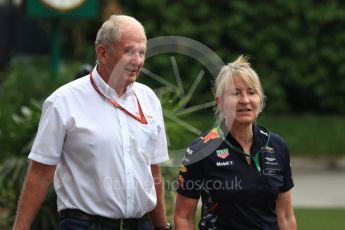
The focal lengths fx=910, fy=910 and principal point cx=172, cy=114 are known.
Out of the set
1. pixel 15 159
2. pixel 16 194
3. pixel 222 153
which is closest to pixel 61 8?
pixel 15 159

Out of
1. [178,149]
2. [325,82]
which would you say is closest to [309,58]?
[325,82]

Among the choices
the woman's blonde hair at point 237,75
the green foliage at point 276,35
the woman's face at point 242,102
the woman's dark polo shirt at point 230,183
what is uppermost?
the green foliage at point 276,35

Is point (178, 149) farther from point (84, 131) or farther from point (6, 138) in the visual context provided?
point (84, 131)

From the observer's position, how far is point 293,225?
14.7 feet

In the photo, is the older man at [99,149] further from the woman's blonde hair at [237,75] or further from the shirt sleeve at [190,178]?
the woman's blonde hair at [237,75]

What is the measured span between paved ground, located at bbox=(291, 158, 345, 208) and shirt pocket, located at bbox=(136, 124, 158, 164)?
6.76m

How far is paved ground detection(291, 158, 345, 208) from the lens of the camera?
37.0 ft

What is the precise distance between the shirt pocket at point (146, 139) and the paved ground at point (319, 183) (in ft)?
22.2

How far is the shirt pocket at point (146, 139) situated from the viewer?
13.9ft

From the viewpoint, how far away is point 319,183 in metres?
12.9

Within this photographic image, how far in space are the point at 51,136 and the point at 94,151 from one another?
21 centimetres

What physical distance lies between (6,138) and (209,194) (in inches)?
159

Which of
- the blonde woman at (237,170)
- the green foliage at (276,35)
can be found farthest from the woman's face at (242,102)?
the green foliage at (276,35)

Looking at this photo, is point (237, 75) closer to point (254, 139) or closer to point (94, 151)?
point (254, 139)
